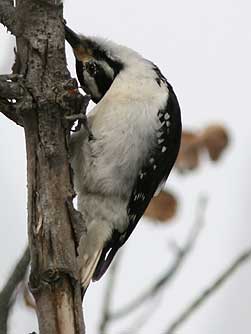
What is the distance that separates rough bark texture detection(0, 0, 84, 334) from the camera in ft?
8.74

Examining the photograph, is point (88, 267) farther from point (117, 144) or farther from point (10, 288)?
point (10, 288)

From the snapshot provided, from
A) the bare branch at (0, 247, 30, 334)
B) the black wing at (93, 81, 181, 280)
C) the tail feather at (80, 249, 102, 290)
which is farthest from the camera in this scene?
the black wing at (93, 81, 181, 280)

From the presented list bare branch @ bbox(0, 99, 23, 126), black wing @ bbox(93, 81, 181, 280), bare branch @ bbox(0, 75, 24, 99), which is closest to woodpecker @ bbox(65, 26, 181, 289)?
black wing @ bbox(93, 81, 181, 280)

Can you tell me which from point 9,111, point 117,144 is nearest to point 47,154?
point 9,111

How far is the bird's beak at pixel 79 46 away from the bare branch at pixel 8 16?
93cm

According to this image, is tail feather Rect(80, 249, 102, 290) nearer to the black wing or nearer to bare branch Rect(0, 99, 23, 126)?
the black wing

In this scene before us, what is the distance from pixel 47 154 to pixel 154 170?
101cm

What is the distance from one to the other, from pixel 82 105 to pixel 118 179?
72 cm

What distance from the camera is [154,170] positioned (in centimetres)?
363

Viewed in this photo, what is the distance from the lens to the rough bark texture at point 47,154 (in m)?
2.66

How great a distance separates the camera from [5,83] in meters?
2.65

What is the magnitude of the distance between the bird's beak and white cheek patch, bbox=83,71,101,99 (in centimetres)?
7

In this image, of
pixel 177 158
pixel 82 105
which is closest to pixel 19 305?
pixel 82 105

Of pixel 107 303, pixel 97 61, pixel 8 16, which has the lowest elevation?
pixel 107 303
